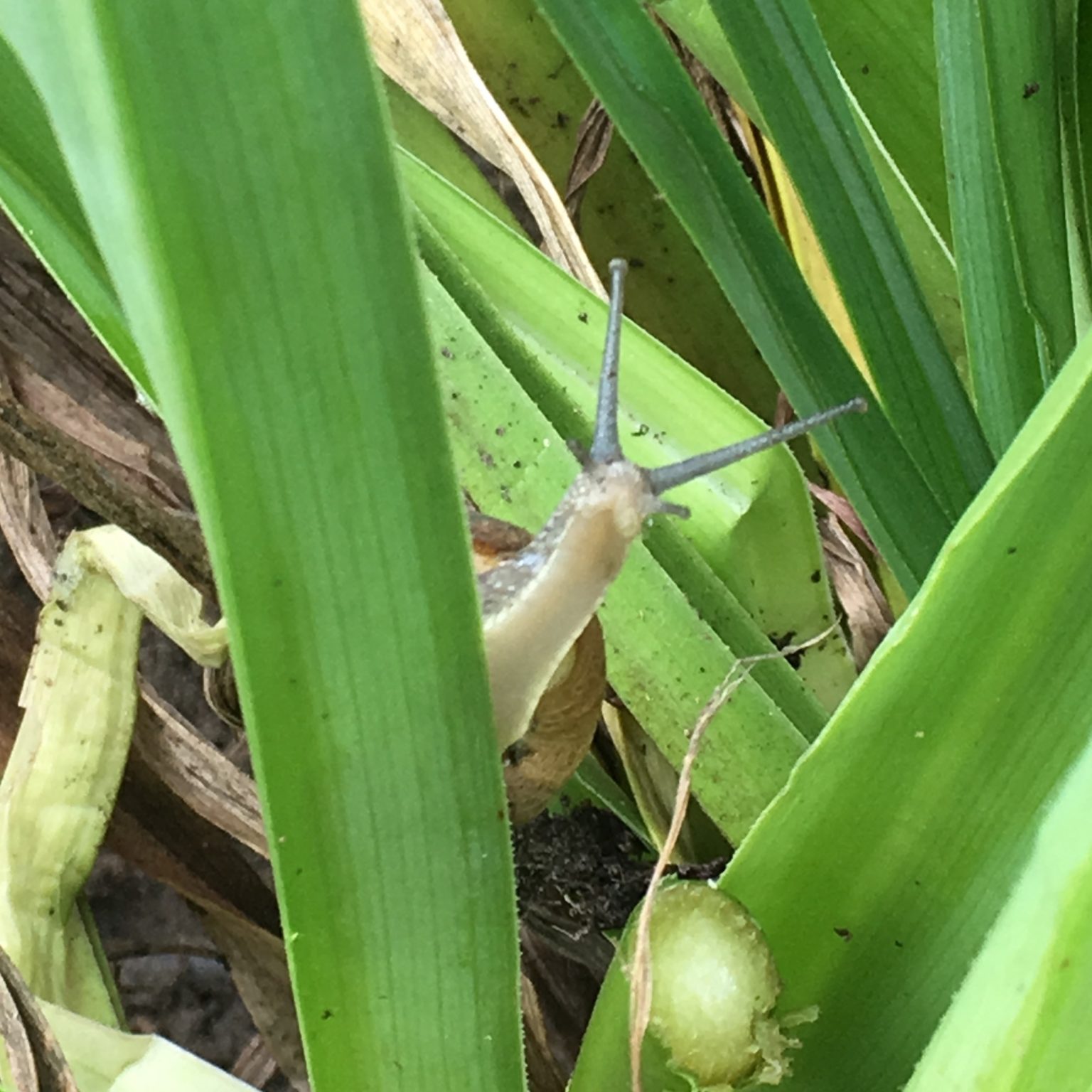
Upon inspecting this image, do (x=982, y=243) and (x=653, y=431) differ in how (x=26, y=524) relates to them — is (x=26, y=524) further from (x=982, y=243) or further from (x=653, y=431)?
(x=982, y=243)

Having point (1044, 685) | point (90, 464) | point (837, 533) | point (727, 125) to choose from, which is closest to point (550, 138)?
point (727, 125)

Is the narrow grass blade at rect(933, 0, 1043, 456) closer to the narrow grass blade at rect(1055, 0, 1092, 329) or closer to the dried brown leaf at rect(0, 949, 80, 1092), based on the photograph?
the narrow grass blade at rect(1055, 0, 1092, 329)

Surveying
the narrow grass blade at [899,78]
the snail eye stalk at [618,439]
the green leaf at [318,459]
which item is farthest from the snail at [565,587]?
the narrow grass blade at [899,78]

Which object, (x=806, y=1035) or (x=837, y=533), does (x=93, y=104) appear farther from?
(x=837, y=533)

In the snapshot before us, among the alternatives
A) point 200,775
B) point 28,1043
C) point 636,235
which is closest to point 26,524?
point 200,775

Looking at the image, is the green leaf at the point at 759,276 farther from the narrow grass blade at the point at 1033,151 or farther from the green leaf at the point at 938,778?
the green leaf at the point at 938,778

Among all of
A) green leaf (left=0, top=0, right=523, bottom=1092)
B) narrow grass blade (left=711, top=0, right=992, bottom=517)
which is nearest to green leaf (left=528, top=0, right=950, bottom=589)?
narrow grass blade (left=711, top=0, right=992, bottom=517)
